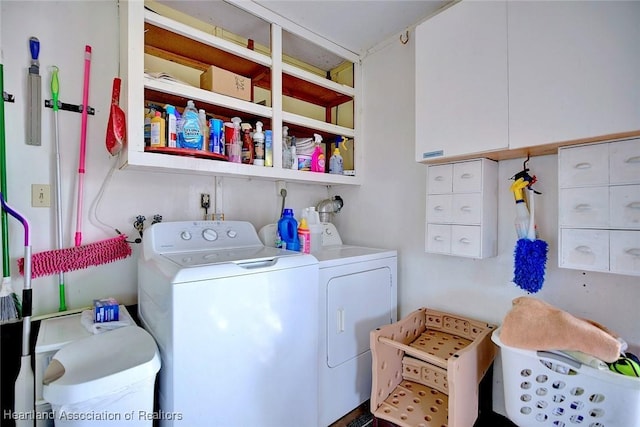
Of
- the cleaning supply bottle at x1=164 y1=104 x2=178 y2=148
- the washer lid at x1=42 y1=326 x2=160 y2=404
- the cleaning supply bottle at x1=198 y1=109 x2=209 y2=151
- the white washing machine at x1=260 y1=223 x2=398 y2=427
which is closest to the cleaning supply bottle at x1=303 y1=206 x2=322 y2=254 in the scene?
the white washing machine at x1=260 y1=223 x2=398 y2=427

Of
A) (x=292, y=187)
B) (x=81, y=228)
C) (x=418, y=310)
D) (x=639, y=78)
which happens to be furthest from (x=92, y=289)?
(x=639, y=78)

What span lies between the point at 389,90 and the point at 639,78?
1336 mm

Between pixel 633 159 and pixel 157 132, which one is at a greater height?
pixel 157 132

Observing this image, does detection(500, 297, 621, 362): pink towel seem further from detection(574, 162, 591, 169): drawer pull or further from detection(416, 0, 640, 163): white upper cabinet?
detection(416, 0, 640, 163): white upper cabinet

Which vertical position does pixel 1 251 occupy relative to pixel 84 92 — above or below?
below

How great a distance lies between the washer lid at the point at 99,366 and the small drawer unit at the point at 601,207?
1663mm

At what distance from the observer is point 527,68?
1179mm

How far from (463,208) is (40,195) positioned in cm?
215

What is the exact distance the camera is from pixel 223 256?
135 cm

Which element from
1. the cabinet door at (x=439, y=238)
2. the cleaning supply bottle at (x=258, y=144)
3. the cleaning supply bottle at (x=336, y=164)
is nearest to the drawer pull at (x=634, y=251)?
the cabinet door at (x=439, y=238)

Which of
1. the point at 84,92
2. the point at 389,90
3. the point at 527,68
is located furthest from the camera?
the point at 389,90

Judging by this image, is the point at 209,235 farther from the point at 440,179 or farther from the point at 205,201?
the point at 440,179

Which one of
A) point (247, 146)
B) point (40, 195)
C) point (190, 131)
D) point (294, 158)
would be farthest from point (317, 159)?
point (40, 195)

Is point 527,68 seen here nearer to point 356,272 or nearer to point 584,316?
point 584,316
